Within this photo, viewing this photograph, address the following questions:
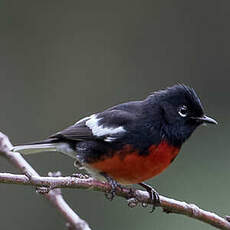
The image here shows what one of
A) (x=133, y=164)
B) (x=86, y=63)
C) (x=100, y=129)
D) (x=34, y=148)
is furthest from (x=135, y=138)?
(x=86, y=63)

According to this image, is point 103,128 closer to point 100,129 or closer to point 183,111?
point 100,129

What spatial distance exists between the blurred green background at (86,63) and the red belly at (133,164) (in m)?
3.55

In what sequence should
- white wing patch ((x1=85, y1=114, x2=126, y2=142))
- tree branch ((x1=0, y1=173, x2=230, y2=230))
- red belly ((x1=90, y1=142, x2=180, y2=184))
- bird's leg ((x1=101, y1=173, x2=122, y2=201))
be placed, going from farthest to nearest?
white wing patch ((x1=85, y1=114, x2=126, y2=142))
red belly ((x1=90, y1=142, x2=180, y2=184))
bird's leg ((x1=101, y1=173, x2=122, y2=201))
tree branch ((x1=0, y1=173, x2=230, y2=230))

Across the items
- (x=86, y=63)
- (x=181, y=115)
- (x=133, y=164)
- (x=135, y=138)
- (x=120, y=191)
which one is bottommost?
(x=86, y=63)

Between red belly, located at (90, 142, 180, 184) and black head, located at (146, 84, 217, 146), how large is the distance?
163 mm

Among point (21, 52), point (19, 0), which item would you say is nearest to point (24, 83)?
point (21, 52)

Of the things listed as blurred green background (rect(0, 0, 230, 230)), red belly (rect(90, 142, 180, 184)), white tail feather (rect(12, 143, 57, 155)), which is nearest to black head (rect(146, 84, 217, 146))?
red belly (rect(90, 142, 180, 184))

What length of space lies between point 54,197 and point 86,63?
5934 mm

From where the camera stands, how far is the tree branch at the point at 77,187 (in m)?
3.30

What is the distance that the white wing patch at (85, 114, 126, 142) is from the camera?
4.27m

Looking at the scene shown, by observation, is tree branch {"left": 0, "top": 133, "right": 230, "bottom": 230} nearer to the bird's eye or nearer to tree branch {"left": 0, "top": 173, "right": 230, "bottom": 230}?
tree branch {"left": 0, "top": 173, "right": 230, "bottom": 230}

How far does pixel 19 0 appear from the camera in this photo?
32.0ft

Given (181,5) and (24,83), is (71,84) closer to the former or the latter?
(24,83)

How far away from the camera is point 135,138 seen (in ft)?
13.8
